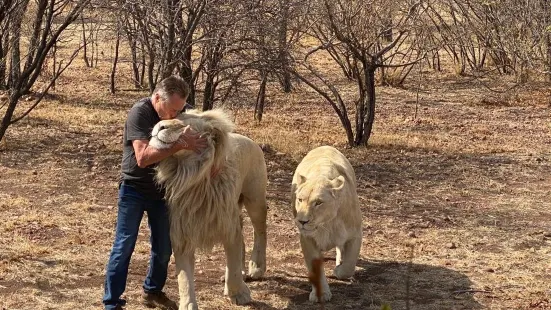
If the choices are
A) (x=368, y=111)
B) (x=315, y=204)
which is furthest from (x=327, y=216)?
(x=368, y=111)

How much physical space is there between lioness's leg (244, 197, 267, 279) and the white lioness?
29 cm

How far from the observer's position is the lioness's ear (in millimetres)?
6195

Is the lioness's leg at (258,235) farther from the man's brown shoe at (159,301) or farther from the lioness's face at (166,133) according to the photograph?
the lioness's face at (166,133)

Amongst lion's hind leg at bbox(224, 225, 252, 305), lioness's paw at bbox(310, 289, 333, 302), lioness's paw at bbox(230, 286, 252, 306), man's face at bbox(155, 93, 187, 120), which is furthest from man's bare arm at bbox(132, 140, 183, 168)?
lioness's paw at bbox(310, 289, 333, 302)

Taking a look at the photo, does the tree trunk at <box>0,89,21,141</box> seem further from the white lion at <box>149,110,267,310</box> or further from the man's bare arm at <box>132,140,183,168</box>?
the man's bare arm at <box>132,140,183,168</box>

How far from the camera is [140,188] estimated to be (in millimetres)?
5328

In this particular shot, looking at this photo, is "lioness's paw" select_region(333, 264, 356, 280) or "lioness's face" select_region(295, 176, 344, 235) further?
"lioness's paw" select_region(333, 264, 356, 280)

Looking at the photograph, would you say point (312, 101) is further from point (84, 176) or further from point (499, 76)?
point (84, 176)

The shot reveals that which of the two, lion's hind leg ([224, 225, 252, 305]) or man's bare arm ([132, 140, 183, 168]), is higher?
man's bare arm ([132, 140, 183, 168])

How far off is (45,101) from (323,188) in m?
11.7

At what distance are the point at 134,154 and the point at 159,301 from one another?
3.88 feet

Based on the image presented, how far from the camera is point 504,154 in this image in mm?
12523

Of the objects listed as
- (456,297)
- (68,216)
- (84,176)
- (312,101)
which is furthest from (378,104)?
(456,297)

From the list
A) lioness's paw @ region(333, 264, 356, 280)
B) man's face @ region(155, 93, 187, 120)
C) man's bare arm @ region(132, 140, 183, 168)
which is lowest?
lioness's paw @ region(333, 264, 356, 280)
